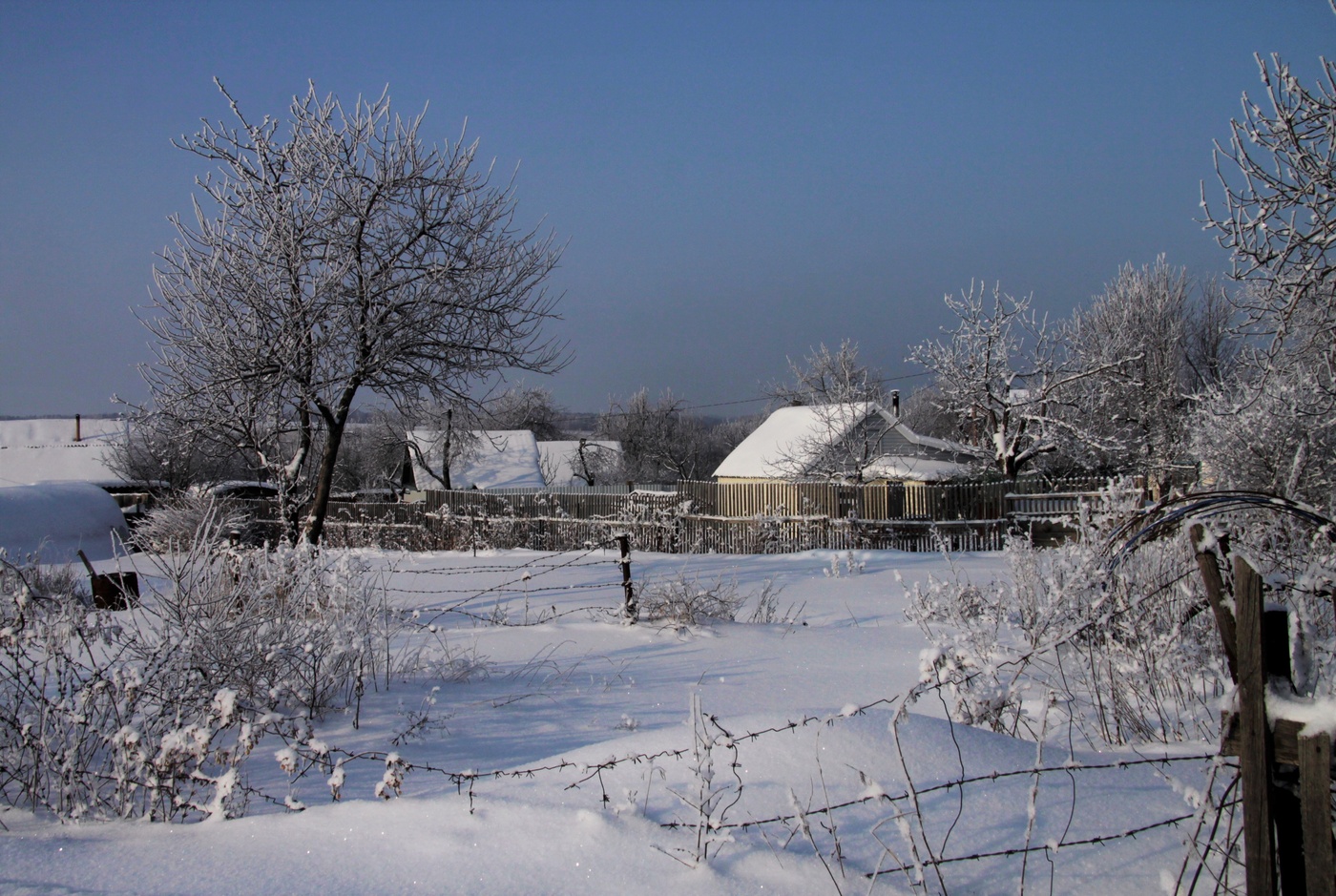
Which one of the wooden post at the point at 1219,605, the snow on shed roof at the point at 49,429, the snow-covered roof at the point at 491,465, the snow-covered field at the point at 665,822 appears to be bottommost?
the snow-covered field at the point at 665,822

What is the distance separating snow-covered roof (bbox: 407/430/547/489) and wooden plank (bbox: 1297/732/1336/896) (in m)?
38.4

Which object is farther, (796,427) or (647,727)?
(796,427)

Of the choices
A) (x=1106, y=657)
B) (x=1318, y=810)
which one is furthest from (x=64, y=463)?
(x=1318, y=810)

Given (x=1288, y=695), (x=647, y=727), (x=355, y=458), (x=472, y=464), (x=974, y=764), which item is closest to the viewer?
(x=1288, y=695)

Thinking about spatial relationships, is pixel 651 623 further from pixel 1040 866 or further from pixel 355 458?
pixel 355 458

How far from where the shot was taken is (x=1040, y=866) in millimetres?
2773

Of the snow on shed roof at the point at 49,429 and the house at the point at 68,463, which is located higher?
the snow on shed roof at the point at 49,429

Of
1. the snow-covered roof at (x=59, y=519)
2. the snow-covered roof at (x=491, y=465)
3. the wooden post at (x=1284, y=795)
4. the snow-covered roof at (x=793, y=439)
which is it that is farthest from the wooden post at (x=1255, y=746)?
the snow-covered roof at (x=491, y=465)

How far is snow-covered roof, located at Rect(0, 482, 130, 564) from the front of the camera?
53.3 feet

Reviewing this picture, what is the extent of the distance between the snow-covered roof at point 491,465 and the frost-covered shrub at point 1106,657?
34.9m

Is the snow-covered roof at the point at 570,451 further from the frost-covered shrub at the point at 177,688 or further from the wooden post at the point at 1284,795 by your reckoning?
the wooden post at the point at 1284,795

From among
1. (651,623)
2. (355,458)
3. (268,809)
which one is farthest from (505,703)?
(355,458)

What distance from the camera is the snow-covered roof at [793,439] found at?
27016 mm

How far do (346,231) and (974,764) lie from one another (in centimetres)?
984
